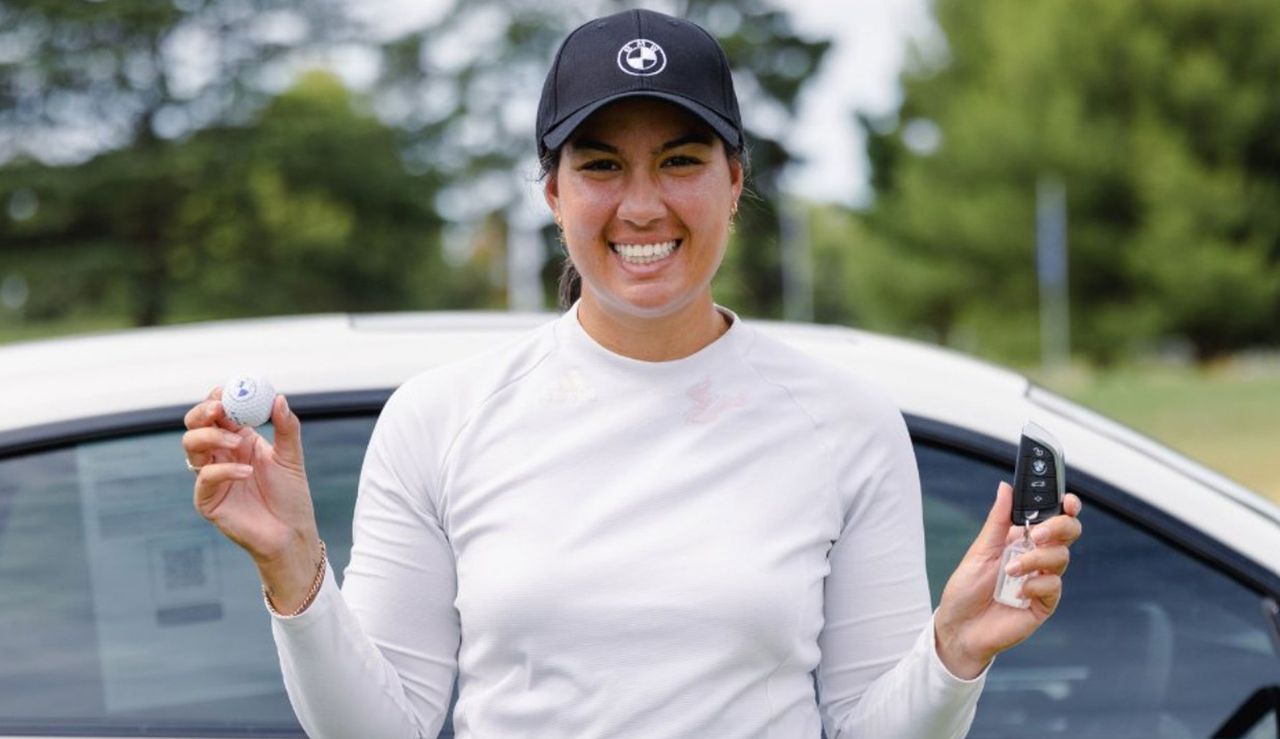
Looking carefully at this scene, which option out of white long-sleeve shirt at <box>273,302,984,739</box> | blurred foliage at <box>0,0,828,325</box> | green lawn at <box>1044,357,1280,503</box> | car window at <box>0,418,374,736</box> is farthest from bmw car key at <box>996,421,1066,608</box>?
blurred foliage at <box>0,0,828,325</box>

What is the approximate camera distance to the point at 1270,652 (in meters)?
2.28

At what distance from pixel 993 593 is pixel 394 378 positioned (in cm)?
108

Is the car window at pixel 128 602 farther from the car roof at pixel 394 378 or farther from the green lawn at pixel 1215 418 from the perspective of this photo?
the green lawn at pixel 1215 418

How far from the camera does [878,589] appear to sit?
1.76 metres

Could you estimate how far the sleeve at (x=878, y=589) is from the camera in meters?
1.74

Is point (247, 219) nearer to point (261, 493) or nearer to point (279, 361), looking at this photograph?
point (279, 361)

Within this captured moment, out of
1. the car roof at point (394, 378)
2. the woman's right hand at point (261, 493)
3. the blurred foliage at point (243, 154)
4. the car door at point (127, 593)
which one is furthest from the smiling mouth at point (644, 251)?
Result: the blurred foliage at point (243, 154)

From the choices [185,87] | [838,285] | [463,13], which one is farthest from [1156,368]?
[838,285]

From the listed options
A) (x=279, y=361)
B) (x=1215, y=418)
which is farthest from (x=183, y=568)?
(x=1215, y=418)

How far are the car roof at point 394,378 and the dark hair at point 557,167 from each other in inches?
10.3

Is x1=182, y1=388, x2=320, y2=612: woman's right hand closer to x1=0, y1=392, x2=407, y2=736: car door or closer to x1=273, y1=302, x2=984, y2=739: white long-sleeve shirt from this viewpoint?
x1=273, y1=302, x2=984, y2=739: white long-sleeve shirt

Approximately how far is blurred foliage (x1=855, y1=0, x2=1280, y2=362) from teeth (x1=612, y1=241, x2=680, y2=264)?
34166 mm

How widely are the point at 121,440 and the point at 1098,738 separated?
1.56 meters

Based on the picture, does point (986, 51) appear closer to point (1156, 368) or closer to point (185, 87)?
point (1156, 368)
